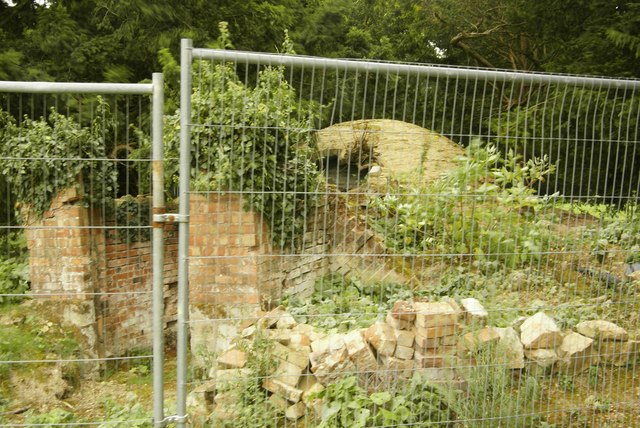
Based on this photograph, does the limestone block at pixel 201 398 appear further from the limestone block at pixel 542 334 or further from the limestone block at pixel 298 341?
the limestone block at pixel 542 334

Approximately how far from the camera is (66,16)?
9.63 metres

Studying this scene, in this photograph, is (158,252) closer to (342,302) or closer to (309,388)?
(342,302)

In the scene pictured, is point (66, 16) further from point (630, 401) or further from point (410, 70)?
→ point (630, 401)

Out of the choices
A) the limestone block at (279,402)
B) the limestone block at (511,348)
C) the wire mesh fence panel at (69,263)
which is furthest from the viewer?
the limestone block at (511,348)

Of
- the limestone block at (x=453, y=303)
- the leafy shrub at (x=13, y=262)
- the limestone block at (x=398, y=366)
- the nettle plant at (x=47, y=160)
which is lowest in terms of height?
the limestone block at (x=398, y=366)

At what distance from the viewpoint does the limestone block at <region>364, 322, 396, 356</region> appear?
133 inches

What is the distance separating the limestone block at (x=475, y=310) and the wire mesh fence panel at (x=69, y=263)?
1.95m

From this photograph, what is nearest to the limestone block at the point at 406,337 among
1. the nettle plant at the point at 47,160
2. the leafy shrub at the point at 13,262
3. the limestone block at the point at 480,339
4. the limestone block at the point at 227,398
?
the limestone block at the point at 480,339

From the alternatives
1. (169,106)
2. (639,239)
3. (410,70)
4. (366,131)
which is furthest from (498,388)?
(169,106)

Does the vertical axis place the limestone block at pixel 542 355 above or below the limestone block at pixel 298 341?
below

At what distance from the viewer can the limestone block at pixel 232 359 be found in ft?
9.77

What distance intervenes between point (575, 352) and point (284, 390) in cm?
211

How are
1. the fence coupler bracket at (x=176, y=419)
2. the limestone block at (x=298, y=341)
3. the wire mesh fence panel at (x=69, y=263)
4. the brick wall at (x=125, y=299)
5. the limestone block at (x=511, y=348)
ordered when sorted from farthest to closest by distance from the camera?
the brick wall at (x=125, y=299) < the limestone block at (x=298, y=341) < the limestone block at (x=511, y=348) < the wire mesh fence panel at (x=69, y=263) < the fence coupler bracket at (x=176, y=419)

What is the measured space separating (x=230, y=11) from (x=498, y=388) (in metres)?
9.92
